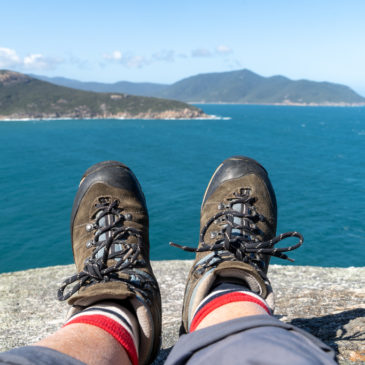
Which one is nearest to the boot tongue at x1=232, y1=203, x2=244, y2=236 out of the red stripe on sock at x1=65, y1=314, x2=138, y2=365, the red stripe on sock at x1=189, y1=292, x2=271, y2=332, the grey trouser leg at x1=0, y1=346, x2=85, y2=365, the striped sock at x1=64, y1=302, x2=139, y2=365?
the red stripe on sock at x1=189, y1=292, x2=271, y2=332

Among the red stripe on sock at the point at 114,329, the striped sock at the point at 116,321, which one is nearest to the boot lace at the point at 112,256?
the striped sock at the point at 116,321

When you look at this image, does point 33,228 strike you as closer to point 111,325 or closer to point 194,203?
point 194,203

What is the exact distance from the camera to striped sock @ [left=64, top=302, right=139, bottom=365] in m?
1.70

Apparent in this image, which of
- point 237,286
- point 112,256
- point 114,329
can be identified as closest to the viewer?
point 114,329

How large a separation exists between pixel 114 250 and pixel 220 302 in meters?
0.96

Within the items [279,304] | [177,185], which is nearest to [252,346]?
[279,304]

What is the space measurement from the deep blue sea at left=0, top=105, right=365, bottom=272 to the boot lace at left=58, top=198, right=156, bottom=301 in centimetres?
2106

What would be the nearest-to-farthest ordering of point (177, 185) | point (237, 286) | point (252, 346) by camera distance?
1. point (252, 346)
2. point (237, 286)
3. point (177, 185)

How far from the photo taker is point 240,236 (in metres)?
2.58

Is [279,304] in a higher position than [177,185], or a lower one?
higher

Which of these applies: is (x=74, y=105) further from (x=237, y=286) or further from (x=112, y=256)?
(x=237, y=286)

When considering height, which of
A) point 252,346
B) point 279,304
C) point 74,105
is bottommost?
point 279,304

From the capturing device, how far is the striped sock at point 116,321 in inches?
66.7

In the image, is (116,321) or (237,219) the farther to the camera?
(237,219)
